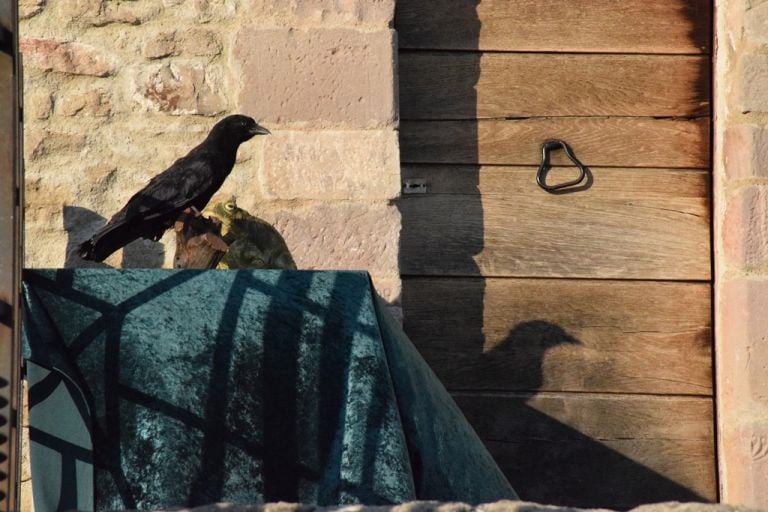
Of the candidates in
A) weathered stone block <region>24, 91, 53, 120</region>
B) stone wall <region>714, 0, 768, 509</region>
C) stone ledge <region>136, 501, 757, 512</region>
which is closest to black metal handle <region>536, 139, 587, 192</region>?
stone wall <region>714, 0, 768, 509</region>

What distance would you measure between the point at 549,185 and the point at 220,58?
2.84 ft

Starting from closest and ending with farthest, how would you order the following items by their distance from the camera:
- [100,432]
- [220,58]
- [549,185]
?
[100,432] < [220,58] < [549,185]

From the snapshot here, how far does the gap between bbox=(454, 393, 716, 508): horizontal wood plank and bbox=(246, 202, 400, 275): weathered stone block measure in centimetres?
43

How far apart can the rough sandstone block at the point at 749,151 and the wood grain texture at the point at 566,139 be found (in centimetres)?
13

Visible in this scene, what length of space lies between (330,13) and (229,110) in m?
0.33

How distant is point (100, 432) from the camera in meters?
A: 1.78

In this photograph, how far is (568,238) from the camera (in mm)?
2980

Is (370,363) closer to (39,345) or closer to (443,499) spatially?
(443,499)

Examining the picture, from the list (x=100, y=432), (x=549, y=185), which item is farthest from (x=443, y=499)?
(x=549, y=185)

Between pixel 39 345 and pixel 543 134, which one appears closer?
pixel 39 345

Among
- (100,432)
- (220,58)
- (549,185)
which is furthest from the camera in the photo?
(549,185)

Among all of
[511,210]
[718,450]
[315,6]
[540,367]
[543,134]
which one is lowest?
[718,450]

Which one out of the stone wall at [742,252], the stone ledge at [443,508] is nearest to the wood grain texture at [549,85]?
the stone wall at [742,252]

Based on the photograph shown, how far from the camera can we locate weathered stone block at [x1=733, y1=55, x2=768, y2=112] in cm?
287
